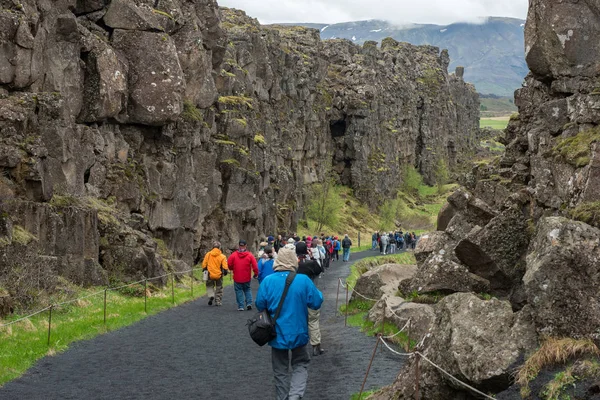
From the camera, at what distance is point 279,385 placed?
11.1 meters

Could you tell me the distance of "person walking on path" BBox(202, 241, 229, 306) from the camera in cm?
2722

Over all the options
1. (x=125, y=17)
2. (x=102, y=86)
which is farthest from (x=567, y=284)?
(x=125, y=17)

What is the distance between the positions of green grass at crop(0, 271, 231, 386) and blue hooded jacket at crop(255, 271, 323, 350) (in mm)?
6390

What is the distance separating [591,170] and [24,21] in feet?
76.2

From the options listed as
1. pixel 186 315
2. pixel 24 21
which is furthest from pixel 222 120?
pixel 186 315

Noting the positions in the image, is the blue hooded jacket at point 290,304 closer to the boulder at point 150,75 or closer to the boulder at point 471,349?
the boulder at point 471,349

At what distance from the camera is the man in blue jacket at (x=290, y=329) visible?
36.2 ft

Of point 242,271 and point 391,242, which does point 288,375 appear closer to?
point 242,271

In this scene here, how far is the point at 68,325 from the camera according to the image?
66.6ft

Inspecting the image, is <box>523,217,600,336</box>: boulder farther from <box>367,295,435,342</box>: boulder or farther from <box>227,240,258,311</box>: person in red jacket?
<box>227,240,258,311</box>: person in red jacket

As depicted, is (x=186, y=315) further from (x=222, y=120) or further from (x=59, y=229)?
(x=222, y=120)

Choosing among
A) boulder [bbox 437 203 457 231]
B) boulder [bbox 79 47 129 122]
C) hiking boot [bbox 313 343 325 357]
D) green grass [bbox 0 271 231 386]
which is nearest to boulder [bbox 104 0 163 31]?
boulder [bbox 79 47 129 122]

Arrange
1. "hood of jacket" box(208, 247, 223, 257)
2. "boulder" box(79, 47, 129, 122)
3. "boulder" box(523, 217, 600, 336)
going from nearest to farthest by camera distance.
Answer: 1. "boulder" box(523, 217, 600, 336)
2. "hood of jacket" box(208, 247, 223, 257)
3. "boulder" box(79, 47, 129, 122)

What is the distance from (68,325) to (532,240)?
44.4 feet
